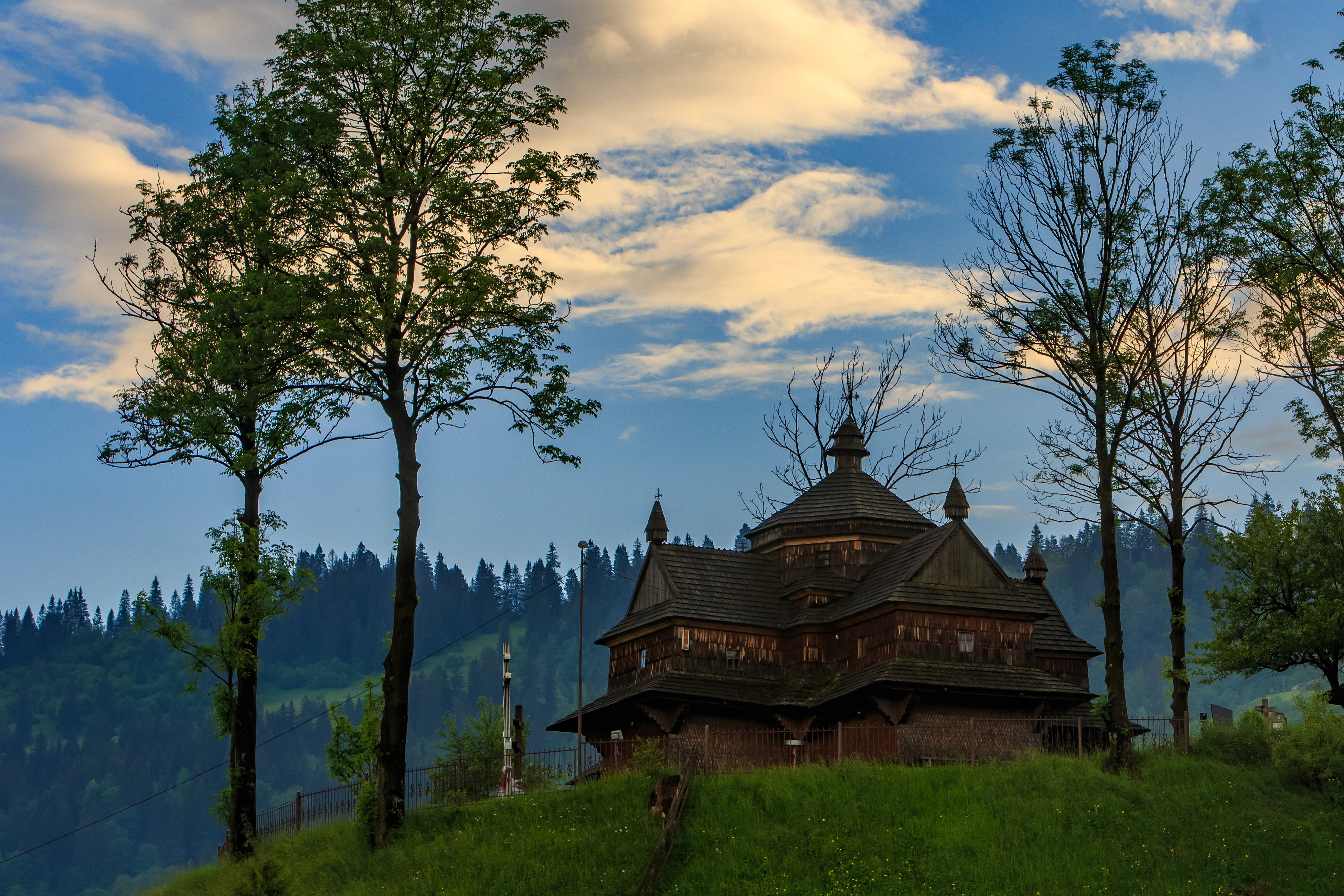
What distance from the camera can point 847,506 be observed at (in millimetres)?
46719

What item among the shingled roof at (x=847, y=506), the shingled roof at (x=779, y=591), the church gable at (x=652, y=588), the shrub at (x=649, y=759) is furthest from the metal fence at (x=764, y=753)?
the shingled roof at (x=847, y=506)

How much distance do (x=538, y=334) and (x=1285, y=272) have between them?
798 inches

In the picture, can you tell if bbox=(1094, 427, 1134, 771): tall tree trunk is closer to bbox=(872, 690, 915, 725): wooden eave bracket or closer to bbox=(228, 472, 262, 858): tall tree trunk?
bbox=(872, 690, 915, 725): wooden eave bracket

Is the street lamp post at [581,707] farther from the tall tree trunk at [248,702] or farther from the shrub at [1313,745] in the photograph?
the shrub at [1313,745]

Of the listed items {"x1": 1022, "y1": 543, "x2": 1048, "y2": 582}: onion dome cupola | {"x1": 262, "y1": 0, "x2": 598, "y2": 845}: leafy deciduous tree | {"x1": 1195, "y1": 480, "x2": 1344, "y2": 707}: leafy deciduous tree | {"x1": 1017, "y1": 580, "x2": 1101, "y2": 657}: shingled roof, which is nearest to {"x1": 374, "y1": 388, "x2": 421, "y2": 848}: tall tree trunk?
{"x1": 262, "y1": 0, "x2": 598, "y2": 845}: leafy deciduous tree

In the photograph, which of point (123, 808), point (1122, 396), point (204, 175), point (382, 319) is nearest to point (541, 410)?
point (382, 319)

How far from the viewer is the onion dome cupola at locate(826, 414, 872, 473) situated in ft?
163

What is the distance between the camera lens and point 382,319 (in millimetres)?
31125

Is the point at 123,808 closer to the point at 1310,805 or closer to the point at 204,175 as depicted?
the point at 204,175

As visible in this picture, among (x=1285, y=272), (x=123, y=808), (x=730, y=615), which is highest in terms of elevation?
(x=1285, y=272)

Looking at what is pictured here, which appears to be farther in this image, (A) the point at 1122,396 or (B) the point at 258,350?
(A) the point at 1122,396

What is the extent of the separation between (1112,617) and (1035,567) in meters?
22.8

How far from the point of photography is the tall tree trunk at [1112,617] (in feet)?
108

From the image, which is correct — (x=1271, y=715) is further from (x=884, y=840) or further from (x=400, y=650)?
(x=400, y=650)
